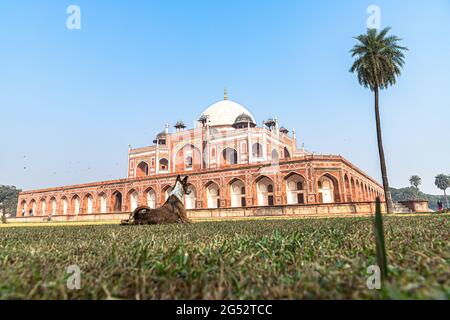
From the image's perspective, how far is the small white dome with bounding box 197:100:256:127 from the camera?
42.0m

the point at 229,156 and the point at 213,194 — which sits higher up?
the point at 229,156

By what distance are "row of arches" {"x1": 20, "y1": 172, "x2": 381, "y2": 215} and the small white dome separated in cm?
1294

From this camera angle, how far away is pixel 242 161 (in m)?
33.0

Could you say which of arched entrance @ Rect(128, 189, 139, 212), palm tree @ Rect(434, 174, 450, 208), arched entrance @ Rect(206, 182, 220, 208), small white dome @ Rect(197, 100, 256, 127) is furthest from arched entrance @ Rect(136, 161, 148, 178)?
palm tree @ Rect(434, 174, 450, 208)

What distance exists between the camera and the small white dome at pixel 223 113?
42.0 m

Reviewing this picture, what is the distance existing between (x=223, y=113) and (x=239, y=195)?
17.7 metres

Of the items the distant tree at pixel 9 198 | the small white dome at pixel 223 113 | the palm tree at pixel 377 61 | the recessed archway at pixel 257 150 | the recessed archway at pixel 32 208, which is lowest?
the recessed archway at pixel 32 208

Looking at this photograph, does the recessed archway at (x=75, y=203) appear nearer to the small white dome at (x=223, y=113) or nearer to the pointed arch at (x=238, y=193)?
the small white dome at (x=223, y=113)

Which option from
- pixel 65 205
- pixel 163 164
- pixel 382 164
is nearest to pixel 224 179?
pixel 163 164

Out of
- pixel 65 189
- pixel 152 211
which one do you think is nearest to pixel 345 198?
pixel 152 211

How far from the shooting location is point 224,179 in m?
28.6

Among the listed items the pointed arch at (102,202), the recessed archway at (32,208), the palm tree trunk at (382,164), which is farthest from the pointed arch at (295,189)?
the recessed archway at (32,208)

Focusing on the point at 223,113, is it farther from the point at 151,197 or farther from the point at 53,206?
the point at 53,206
